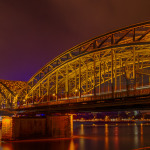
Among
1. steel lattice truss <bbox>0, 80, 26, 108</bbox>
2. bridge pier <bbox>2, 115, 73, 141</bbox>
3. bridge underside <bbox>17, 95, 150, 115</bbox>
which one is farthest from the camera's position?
steel lattice truss <bbox>0, 80, 26, 108</bbox>

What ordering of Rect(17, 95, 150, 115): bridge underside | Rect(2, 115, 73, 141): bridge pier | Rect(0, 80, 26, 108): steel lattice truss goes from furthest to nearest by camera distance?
Rect(0, 80, 26, 108): steel lattice truss → Rect(2, 115, 73, 141): bridge pier → Rect(17, 95, 150, 115): bridge underside

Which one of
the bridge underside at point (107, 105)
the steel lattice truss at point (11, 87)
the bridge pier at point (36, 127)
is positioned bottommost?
the bridge pier at point (36, 127)

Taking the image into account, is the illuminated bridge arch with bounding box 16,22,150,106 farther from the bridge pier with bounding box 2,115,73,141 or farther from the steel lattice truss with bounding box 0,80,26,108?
the steel lattice truss with bounding box 0,80,26,108

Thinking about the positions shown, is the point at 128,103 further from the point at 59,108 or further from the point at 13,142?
the point at 13,142

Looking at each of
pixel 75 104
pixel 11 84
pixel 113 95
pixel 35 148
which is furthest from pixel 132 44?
pixel 11 84

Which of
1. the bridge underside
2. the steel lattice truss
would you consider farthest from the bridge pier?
the steel lattice truss

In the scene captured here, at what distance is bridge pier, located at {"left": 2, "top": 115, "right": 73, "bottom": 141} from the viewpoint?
52500 millimetres

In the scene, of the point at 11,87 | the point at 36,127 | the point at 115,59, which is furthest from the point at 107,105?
the point at 11,87

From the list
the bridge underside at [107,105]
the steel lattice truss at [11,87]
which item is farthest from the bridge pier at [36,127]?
the steel lattice truss at [11,87]

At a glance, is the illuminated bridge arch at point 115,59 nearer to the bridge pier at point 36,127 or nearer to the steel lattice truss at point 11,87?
the bridge pier at point 36,127

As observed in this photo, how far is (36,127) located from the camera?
5550 cm

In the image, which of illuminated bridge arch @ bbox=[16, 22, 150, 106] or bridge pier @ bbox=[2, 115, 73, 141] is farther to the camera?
bridge pier @ bbox=[2, 115, 73, 141]

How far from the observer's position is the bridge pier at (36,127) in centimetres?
5250

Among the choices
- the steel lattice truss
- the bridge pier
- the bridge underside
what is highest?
the steel lattice truss
